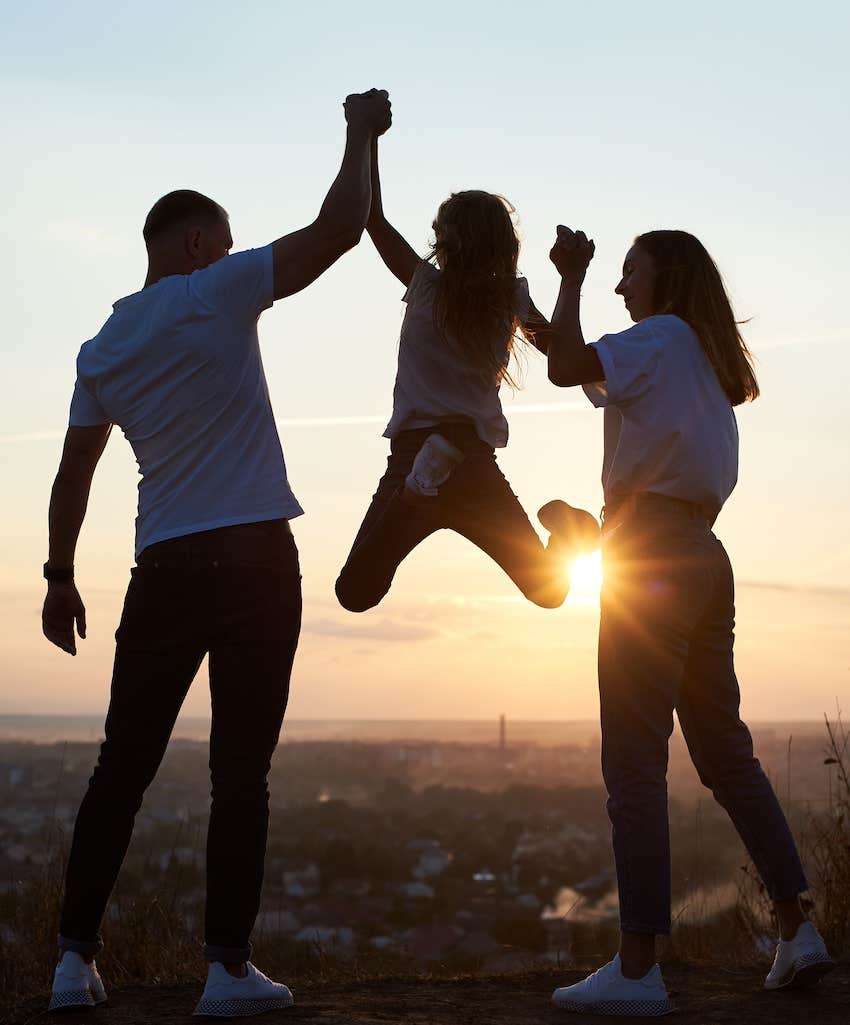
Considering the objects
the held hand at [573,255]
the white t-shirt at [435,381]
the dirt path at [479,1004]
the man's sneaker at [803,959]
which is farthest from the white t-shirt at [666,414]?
the dirt path at [479,1004]

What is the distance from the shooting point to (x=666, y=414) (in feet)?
11.4

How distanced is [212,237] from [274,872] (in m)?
17.1

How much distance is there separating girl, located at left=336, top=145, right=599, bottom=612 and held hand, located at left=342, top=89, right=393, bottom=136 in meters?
0.76

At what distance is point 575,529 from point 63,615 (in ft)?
5.91

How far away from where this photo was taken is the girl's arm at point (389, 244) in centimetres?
474

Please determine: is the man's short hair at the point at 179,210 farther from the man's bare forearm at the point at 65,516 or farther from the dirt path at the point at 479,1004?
the dirt path at the point at 479,1004

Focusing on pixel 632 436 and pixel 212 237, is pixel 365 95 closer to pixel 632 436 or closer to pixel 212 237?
pixel 212 237

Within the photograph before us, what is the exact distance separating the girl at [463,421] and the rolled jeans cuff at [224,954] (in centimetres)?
165

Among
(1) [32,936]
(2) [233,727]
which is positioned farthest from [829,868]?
(1) [32,936]

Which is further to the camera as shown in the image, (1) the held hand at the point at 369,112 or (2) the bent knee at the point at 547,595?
(2) the bent knee at the point at 547,595

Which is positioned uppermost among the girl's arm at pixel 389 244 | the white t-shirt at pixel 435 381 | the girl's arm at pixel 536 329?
the girl's arm at pixel 389 244

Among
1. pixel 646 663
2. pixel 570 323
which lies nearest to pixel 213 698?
pixel 646 663

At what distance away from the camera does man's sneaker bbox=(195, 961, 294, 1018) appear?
3.29 m

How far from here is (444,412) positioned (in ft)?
14.2
